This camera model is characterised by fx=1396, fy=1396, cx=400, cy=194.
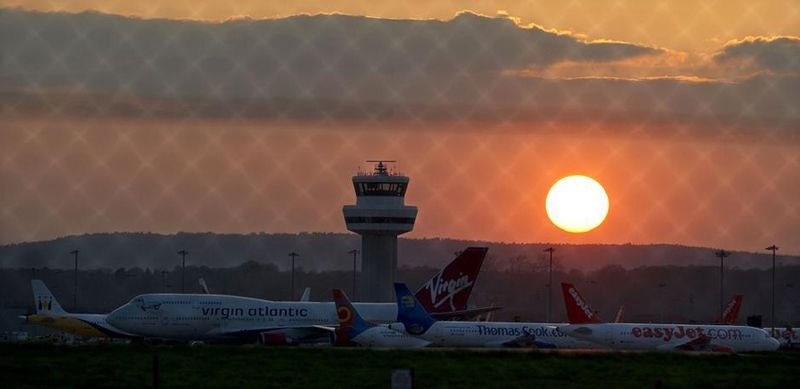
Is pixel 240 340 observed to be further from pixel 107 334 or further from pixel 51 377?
pixel 51 377

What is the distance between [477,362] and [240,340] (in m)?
48.3

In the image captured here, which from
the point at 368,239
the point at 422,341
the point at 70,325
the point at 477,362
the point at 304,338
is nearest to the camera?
the point at 477,362

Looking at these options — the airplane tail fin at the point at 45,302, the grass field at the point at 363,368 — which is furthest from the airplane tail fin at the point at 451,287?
the grass field at the point at 363,368

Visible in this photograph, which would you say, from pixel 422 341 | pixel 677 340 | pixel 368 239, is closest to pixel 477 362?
pixel 422 341

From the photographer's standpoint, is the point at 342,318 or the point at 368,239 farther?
the point at 368,239

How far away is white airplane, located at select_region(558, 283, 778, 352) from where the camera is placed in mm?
106312

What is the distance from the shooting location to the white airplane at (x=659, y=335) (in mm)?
106312

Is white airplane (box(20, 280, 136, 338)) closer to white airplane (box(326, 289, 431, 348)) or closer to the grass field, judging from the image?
white airplane (box(326, 289, 431, 348))

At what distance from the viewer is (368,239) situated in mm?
172500

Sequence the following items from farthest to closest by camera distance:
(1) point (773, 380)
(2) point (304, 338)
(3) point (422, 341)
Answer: (2) point (304, 338)
(3) point (422, 341)
(1) point (773, 380)

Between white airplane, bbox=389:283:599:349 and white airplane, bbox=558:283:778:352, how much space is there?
1293 mm

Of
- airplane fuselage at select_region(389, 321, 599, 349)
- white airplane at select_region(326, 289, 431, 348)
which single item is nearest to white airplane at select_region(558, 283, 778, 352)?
airplane fuselage at select_region(389, 321, 599, 349)

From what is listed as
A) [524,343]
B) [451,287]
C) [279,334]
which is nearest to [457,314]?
[451,287]

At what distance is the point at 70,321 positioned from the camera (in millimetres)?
131375
